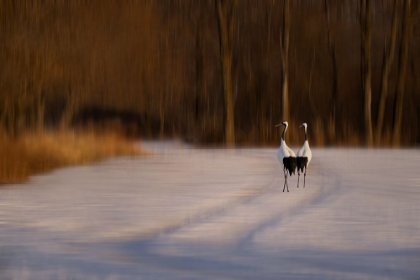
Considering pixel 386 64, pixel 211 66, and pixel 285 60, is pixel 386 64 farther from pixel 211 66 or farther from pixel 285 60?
pixel 211 66

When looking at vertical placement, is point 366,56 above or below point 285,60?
above

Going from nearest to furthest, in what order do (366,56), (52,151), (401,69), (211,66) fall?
(52,151)
(366,56)
(401,69)
(211,66)

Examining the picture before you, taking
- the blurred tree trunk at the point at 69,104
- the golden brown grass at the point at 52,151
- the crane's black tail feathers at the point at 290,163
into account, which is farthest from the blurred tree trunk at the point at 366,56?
the crane's black tail feathers at the point at 290,163

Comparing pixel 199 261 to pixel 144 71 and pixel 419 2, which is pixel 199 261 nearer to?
pixel 144 71

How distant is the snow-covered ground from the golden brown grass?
21.3 inches

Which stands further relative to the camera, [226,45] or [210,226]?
[226,45]

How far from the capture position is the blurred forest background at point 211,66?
22.6m

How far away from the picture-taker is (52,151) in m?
20.3

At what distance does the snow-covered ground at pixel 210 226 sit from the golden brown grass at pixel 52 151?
0.54m

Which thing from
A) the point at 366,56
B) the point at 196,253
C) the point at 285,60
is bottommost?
the point at 196,253

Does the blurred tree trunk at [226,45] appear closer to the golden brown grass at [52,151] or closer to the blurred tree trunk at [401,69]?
the blurred tree trunk at [401,69]

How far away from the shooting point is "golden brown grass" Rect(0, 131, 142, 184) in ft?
52.3

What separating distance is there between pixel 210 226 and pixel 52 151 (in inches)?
454

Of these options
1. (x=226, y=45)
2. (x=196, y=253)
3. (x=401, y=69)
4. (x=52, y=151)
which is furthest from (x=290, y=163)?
(x=401, y=69)
